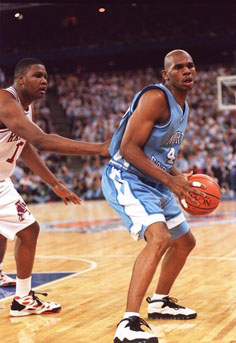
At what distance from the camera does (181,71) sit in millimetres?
4168

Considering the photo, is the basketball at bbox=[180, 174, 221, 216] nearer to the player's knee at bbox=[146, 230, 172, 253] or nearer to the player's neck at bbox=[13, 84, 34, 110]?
the player's knee at bbox=[146, 230, 172, 253]

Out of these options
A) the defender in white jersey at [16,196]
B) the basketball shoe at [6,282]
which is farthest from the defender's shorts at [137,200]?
the basketball shoe at [6,282]

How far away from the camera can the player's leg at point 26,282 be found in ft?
15.8

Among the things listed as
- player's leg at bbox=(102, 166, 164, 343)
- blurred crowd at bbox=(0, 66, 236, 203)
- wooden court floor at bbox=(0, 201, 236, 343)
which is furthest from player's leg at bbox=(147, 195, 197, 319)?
blurred crowd at bbox=(0, 66, 236, 203)

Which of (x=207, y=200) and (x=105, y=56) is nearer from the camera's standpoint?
(x=207, y=200)

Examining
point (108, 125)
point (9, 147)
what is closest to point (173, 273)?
point (9, 147)

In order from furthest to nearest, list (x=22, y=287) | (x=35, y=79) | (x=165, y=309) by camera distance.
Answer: (x=22, y=287), (x=35, y=79), (x=165, y=309)

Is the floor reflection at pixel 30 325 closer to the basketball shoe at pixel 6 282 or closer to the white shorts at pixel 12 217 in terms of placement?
the white shorts at pixel 12 217

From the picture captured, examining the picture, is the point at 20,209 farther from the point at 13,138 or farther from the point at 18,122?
the point at 18,122

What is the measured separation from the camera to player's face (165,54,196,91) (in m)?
4.16

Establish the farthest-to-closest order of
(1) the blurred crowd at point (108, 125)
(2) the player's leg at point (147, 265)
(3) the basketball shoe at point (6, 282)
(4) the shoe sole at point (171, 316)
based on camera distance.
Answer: (1) the blurred crowd at point (108, 125), (3) the basketball shoe at point (6, 282), (4) the shoe sole at point (171, 316), (2) the player's leg at point (147, 265)

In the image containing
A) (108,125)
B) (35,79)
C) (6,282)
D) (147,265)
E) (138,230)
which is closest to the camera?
(147,265)

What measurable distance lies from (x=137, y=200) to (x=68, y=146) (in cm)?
56

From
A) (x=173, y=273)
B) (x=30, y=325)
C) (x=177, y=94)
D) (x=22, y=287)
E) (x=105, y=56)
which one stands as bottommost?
(x=30, y=325)
